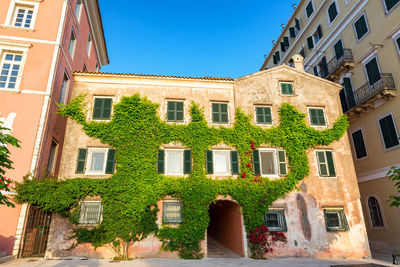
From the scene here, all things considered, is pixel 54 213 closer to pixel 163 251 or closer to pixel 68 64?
pixel 163 251

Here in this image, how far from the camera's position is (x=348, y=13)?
21938 mm

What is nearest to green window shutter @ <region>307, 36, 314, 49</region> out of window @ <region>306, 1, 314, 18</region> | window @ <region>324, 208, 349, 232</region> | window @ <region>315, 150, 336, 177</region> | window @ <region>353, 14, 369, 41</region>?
window @ <region>306, 1, 314, 18</region>

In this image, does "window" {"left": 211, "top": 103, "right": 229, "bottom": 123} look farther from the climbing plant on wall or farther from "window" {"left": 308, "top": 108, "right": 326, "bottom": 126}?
"window" {"left": 308, "top": 108, "right": 326, "bottom": 126}

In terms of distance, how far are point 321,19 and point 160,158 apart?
2200cm

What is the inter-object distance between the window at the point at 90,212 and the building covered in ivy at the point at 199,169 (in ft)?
0.18

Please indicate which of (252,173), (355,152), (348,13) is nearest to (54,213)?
(252,173)

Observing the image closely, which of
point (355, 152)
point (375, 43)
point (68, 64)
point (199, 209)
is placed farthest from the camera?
point (355, 152)

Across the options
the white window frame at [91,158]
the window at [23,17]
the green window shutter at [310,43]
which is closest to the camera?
the white window frame at [91,158]

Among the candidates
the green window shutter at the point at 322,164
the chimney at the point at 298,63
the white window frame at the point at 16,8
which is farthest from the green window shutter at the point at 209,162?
the white window frame at the point at 16,8

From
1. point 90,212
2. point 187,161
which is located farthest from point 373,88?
point 90,212

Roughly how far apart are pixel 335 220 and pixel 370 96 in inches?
372

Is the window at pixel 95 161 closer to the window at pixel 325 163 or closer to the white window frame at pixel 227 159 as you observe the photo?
the white window frame at pixel 227 159

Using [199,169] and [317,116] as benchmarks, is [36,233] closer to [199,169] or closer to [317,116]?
[199,169]

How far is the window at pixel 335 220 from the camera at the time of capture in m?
15.7
